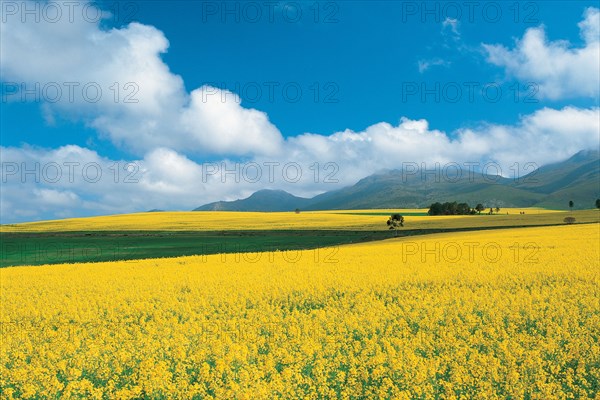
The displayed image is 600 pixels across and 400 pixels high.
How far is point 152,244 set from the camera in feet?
155

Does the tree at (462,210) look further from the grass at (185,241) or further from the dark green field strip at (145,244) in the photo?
the dark green field strip at (145,244)

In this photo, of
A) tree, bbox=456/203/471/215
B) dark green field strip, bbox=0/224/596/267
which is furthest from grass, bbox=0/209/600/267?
tree, bbox=456/203/471/215

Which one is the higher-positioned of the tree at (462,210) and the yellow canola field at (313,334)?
the tree at (462,210)

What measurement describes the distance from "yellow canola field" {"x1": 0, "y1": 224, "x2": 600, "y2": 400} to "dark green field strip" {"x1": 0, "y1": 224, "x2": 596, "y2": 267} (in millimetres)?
19840

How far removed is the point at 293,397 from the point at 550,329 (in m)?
6.83

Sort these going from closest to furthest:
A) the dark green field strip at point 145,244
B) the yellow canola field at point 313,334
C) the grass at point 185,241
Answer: the yellow canola field at point 313,334
the dark green field strip at point 145,244
the grass at point 185,241

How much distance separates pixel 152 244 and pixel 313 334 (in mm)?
41294

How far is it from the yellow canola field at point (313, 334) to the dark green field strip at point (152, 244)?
1984cm

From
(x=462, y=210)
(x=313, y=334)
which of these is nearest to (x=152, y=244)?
(x=313, y=334)

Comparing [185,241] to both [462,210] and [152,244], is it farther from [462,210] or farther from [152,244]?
[462,210]

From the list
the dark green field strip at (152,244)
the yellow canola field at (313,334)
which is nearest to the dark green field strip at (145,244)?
the dark green field strip at (152,244)

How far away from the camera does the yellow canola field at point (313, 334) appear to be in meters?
7.11

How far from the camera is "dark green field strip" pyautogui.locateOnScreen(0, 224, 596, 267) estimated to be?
125 feet

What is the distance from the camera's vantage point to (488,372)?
7293 mm
